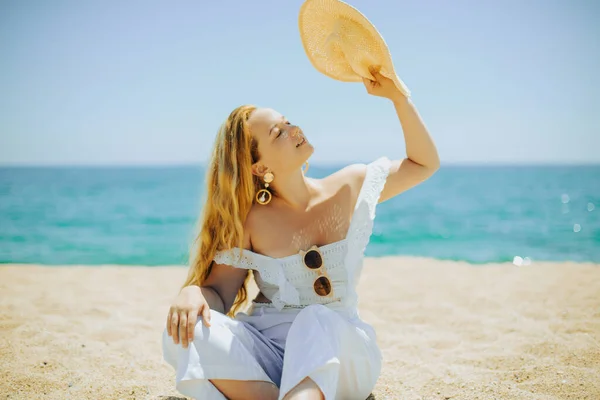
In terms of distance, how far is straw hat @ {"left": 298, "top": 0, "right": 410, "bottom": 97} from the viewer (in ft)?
10.0

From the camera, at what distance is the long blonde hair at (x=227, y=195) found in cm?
294

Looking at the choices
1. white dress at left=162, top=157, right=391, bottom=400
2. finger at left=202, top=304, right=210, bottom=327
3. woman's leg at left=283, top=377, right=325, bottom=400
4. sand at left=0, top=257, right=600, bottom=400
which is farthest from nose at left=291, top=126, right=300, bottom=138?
sand at left=0, top=257, right=600, bottom=400

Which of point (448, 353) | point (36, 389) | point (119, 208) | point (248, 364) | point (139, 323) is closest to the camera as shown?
point (248, 364)

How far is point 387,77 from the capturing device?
3.16 m

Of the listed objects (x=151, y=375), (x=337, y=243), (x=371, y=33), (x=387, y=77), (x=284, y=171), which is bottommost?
(x=151, y=375)

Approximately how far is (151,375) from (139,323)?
1.45 m

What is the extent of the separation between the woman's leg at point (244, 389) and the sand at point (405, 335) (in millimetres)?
1004

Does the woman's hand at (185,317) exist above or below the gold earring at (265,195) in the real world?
below

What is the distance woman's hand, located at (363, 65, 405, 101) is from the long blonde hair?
2.53ft

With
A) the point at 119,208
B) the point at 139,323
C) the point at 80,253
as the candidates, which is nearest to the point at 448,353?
the point at 139,323

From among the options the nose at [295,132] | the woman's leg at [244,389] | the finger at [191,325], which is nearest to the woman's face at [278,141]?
the nose at [295,132]

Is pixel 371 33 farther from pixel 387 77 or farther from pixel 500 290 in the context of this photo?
pixel 500 290

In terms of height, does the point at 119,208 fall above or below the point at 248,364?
below

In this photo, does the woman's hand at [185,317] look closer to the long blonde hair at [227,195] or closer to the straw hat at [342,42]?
the long blonde hair at [227,195]
